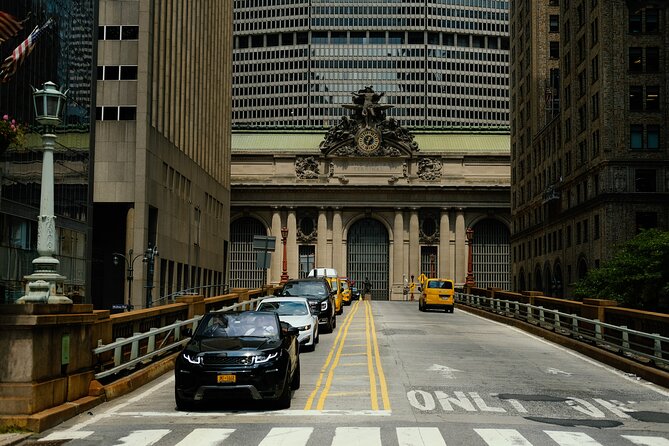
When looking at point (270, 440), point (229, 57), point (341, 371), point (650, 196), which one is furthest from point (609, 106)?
point (270, 440)

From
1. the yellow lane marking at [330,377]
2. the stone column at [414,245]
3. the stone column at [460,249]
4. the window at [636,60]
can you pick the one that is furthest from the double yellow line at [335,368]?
the stone column at [460,249]

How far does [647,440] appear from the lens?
43.4 feet

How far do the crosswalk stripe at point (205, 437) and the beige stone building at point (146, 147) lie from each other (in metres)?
37.1

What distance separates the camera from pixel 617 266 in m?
52.5

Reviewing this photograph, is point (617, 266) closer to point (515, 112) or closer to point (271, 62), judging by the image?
point (515, 112)

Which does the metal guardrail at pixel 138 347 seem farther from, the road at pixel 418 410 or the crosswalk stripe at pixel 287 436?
the crosswalk stripe at pixel 287 436

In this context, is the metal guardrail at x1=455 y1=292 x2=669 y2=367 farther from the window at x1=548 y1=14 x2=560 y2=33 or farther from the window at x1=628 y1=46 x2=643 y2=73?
the window at x1=548 y1=14 x2=560 y2=33

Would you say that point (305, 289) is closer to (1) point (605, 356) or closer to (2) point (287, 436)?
(1) point (605, 356)

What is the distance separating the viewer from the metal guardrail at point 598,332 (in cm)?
2161

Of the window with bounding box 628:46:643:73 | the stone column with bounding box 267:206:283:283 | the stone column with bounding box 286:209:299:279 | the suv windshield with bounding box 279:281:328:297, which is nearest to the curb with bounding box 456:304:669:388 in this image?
the suv windshield with bounding box 279:281:328:297

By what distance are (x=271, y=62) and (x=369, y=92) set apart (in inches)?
2977

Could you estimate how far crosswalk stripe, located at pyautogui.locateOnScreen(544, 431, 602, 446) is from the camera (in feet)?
41.9

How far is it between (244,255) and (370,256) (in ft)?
47.4

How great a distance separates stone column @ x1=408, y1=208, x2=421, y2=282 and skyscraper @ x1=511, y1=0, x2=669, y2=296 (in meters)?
18.4
